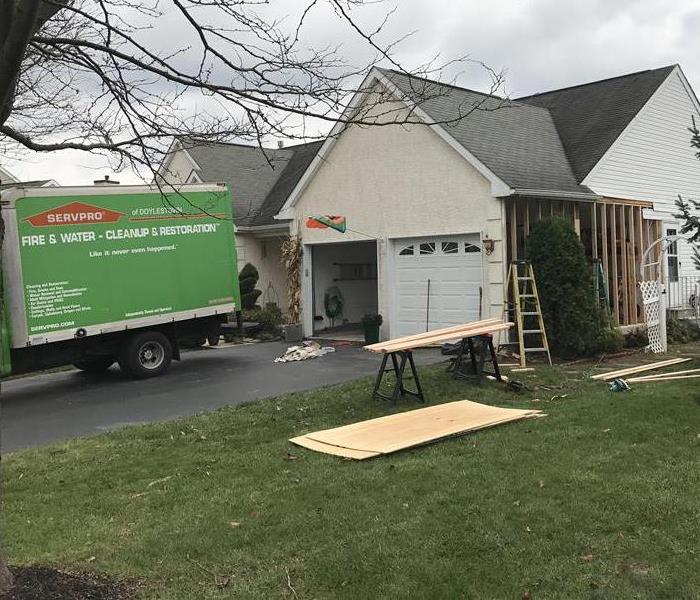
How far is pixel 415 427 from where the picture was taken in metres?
7.43

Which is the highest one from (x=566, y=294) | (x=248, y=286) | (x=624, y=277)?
(x=248, y=286)

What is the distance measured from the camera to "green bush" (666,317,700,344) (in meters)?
15.1

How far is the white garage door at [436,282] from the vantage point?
14.4m

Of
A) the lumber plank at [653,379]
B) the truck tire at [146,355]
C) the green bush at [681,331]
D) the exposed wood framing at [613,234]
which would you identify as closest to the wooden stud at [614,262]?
the exposed wood framing at [613,234]

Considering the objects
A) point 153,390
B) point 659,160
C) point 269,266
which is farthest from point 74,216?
point 659,160

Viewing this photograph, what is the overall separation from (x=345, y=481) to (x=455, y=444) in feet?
4.70

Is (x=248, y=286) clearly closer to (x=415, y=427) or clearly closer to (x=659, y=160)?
(x=659, y=160)

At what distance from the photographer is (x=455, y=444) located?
6.74m

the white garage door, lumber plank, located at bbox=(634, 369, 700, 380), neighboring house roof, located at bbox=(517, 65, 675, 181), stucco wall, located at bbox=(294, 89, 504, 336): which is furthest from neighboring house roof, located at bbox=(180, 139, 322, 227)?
lumber plank, located at bbox=(634, 369, 700, 380)

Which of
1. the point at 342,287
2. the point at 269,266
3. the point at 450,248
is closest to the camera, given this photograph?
the point at 450,248

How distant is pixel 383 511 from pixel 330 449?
70.7 inches

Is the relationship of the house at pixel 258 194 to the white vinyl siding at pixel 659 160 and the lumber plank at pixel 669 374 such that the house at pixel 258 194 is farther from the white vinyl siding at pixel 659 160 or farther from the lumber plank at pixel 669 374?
the lumber plank at pixel 669 374

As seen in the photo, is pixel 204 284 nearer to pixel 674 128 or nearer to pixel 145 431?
pixel 145 431

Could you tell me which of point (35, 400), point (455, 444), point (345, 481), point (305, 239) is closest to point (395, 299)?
point (305, 239)
